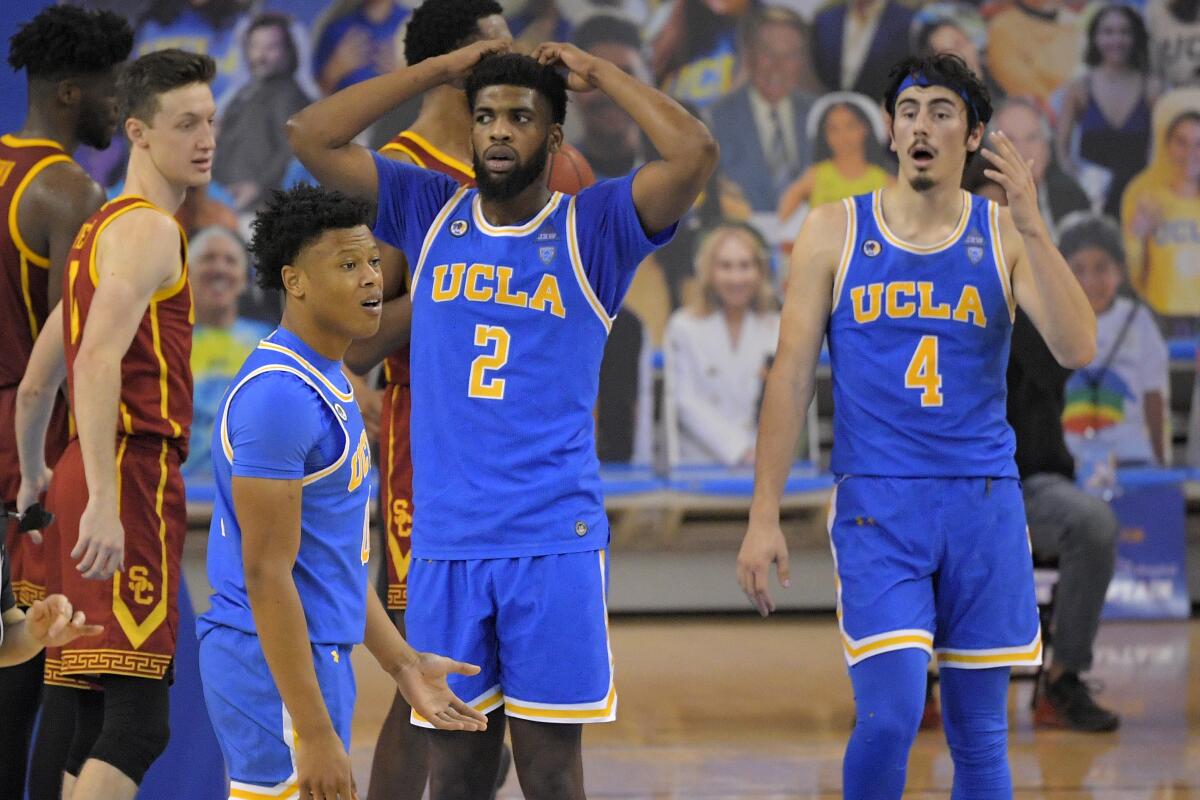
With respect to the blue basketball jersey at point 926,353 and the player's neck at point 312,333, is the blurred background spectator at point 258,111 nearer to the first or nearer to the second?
the blue basketball jersey at point 926,353

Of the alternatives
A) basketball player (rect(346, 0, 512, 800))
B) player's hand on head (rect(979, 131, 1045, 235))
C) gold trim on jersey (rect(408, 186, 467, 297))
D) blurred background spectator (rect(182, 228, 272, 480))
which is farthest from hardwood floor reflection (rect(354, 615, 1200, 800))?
player's hand on head (rect(979, 131, 1045, 235))

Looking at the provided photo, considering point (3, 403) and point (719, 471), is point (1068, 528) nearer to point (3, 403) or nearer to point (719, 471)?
point (719, 471)

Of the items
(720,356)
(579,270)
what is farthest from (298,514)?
(720,356)

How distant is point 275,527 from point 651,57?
6561mm

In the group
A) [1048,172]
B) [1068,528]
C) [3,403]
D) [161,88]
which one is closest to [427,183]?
[161,88]

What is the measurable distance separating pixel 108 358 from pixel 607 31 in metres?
5.68

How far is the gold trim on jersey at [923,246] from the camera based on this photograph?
11.9 feet

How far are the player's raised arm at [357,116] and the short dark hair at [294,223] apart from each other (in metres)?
0.63

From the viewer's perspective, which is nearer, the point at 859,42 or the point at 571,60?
the point at 571,60

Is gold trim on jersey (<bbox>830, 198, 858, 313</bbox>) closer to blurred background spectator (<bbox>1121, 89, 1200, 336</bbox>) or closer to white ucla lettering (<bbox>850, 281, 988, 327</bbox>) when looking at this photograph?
white ucla lettering (<bbox>850, 281, 988, 327</bbox>)

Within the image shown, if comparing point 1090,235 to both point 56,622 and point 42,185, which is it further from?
point 56,622

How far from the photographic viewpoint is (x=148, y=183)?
3.76 metres

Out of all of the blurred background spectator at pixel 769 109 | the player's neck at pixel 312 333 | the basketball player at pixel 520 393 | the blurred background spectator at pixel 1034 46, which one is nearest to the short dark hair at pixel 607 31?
the blurred background spectator at pixel 769 109

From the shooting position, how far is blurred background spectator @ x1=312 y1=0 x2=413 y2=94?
28.6ft
